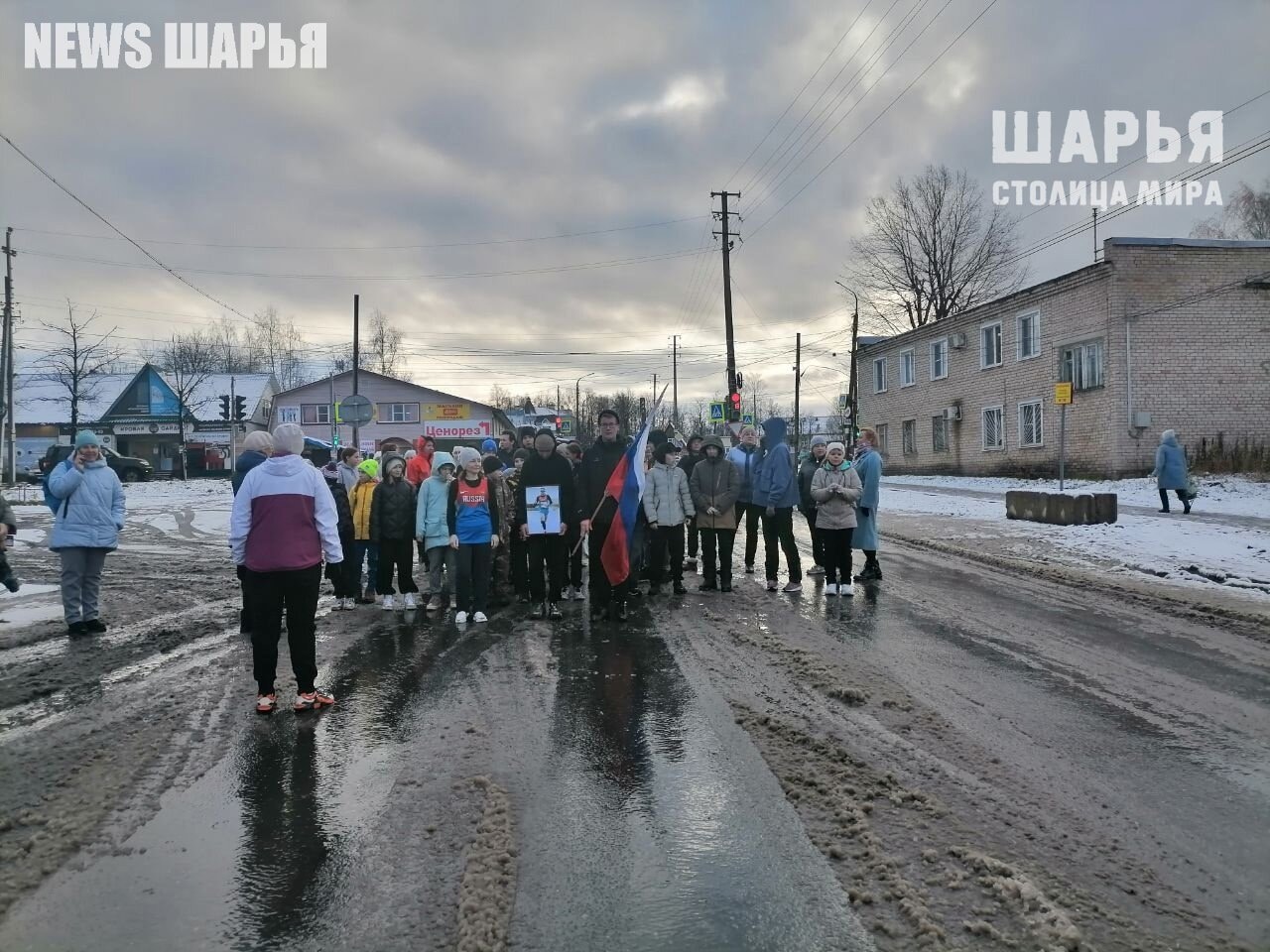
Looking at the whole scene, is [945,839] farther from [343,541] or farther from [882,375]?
[882,375]

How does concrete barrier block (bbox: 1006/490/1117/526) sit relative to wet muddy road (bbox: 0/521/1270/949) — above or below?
above

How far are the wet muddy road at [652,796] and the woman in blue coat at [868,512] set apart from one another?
320 cm

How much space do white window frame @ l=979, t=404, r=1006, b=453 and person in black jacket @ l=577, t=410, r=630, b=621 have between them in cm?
2737

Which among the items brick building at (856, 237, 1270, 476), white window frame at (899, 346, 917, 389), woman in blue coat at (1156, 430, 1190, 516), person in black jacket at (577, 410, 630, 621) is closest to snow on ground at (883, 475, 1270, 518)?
woman in blue coat at (1156, 430, 1190, 516)

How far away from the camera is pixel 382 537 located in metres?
9.08

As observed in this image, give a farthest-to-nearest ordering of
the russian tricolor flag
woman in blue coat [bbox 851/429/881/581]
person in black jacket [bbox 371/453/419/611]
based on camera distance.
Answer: woman in blue coat [bbox 851/429/881/581] < person in black jacket [bbox 371/453/419/611] < the russian tricolor flag

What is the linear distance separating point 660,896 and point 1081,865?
168 cm

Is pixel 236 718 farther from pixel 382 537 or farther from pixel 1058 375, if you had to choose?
pixel 1058 375

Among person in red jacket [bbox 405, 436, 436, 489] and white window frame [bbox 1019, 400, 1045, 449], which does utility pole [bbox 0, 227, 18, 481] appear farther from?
white window frame [bbox 1019, 400, 1045, 449]

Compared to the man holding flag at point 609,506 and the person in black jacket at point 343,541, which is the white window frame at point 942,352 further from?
the person in black jacket at point 343,541

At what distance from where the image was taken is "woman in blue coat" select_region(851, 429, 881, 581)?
10375 millimetres

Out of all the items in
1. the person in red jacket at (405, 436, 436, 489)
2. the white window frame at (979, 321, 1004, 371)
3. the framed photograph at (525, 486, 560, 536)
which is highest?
the white window frame at (979, 321, 1004, 371)

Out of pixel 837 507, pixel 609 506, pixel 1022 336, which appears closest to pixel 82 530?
pixel 609 506

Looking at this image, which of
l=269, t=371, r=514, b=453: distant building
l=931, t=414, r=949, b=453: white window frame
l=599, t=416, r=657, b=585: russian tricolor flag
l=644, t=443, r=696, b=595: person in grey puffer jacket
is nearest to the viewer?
l=599, t=416, r=657, b=585: russian tricolor flag
